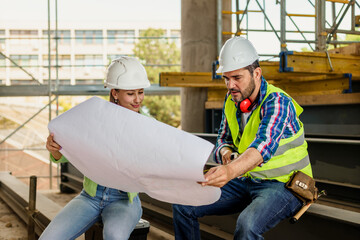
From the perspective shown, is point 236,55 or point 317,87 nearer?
point 236,55

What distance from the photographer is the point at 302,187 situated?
252cm

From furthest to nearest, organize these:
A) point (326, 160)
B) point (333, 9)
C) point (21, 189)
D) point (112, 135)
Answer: point (333, 9)
point (21, 189)
point (326, 160)
point (112, 135)

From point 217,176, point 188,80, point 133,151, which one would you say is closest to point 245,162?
point 217,176

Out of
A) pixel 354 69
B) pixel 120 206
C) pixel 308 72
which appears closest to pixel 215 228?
pixel 120 206

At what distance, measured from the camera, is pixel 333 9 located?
859 cm

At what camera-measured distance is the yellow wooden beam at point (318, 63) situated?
216 inches

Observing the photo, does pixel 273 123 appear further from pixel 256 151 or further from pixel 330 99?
pixel 330 99

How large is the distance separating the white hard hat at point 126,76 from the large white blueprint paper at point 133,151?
2.00ft

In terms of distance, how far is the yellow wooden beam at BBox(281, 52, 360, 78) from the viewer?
548 centimetres

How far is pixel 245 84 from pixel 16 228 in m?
3.86

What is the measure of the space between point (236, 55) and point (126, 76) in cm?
66

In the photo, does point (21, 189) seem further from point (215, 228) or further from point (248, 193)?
point (248, 193)

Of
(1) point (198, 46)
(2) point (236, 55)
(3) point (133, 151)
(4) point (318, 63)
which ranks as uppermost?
(1) point (198, 46)

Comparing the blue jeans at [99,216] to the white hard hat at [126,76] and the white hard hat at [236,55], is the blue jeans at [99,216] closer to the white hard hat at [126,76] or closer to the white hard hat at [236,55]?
the white hard hat at [126,76]
